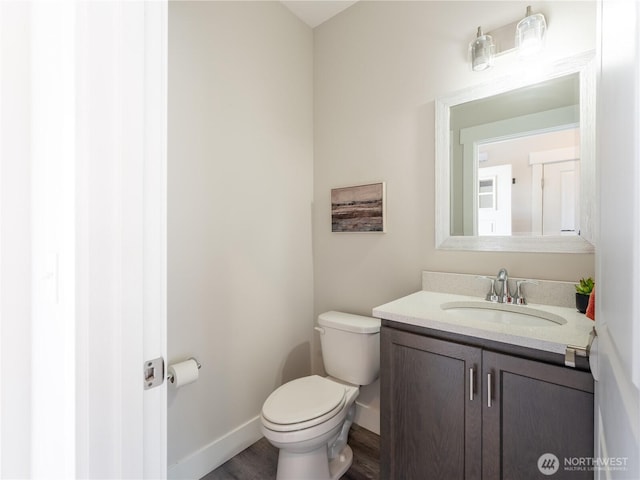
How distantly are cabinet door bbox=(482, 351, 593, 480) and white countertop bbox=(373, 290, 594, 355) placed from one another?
0.07 metres

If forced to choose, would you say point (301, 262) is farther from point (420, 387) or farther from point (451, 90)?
point (451, 90)

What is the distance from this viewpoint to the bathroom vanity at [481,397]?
0.90m

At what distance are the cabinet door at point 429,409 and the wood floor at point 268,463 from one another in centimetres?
34

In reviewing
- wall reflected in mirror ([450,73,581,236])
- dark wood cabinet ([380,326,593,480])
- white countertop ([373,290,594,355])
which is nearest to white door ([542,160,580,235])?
wall reflected in mirror ([450,73,581,236])

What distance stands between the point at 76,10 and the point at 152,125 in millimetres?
191

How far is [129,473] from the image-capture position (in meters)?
0.53

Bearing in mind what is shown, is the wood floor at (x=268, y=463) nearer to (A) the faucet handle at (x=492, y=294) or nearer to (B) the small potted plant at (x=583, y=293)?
(A) the faucet handle at (x=492, y=294)

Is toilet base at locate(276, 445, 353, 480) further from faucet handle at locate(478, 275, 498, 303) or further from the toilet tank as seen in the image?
faucet handle at locate(478, 275, 498, 303)

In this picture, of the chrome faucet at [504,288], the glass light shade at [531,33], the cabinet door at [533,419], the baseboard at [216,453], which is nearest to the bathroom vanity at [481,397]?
the cabinet door at [533,419]

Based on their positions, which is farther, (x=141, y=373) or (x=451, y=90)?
(x=451, y=90)

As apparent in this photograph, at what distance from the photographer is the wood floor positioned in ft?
5.09

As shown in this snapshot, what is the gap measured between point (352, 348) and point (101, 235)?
1.46m

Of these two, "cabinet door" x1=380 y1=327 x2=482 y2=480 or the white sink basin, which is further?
the white sink basin

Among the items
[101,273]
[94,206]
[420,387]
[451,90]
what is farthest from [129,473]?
[451,90]
